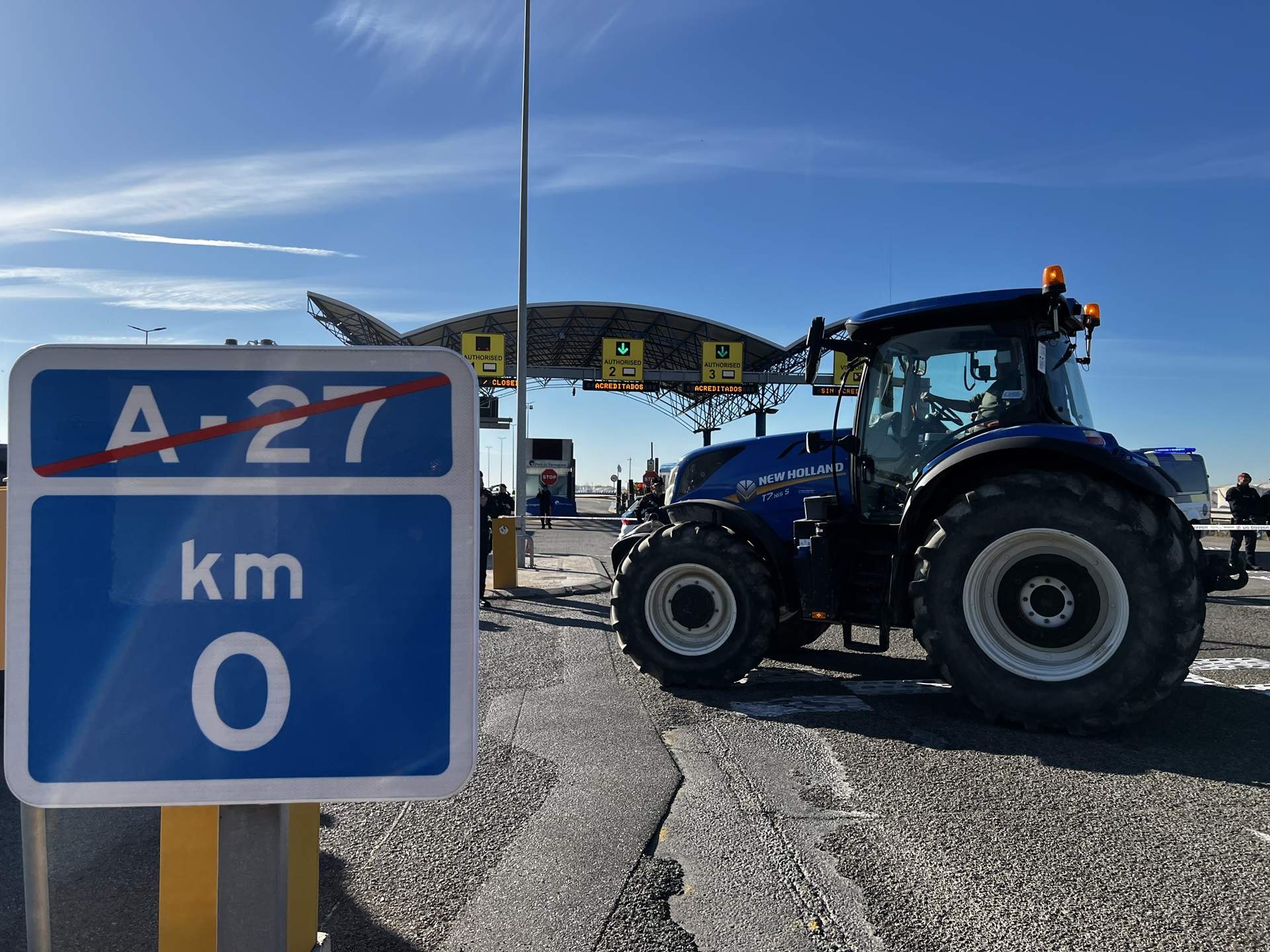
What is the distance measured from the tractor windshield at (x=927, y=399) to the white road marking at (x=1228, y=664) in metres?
2.57

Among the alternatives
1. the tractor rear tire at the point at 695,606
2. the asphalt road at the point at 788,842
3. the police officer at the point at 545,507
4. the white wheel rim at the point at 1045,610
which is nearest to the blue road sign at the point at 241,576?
the asphalt road at the point at 788,842

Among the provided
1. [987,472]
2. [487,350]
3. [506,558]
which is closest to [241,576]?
[987,472]

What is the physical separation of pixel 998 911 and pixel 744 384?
108ft

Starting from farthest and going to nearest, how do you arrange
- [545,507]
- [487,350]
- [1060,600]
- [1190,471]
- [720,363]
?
[720,363]
[545,507]
[487,350]
[1190,471]
[1060,600]

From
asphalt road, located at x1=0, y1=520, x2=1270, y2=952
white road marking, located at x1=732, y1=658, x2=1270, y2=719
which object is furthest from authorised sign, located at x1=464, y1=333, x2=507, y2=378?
asphalt road, located at x1=0, y1=520, x2=1270, y2=952

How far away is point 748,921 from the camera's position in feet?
8.62

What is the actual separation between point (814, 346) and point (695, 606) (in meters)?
2.09

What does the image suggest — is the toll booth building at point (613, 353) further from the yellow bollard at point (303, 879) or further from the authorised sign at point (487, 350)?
the yellow bollard at point (303, 879)

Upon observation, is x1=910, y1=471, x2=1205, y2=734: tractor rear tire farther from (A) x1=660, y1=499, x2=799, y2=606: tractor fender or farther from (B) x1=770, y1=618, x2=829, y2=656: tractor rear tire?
(B) x1=770, y1=618, x2=829, y2=656: tractor rear tire

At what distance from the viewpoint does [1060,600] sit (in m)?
4.74

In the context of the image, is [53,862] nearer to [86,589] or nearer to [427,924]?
[427,924]

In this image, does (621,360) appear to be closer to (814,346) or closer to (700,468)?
(700,468)

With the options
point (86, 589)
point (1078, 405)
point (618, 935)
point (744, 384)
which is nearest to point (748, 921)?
point (618, 935)

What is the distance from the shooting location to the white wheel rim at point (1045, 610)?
15.1 ft
